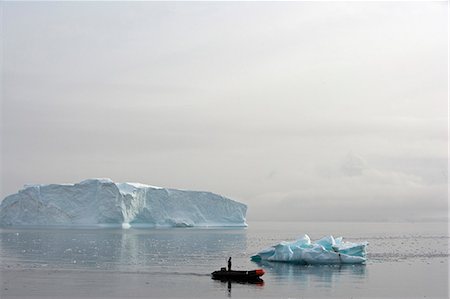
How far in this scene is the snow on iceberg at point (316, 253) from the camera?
31.6 m

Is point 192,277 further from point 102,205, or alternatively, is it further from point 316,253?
point 102,205

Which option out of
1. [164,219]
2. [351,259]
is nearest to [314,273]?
[351,259]

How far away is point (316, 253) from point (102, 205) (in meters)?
46.0

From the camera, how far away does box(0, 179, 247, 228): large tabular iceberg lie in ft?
241

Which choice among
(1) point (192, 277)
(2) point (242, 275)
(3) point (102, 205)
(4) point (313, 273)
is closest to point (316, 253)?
(4) point (313, 273)

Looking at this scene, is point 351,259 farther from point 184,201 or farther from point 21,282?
point 184,201

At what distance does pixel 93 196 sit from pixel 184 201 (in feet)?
44.4

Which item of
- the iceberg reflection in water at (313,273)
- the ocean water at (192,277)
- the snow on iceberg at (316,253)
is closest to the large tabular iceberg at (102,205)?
the ocean water at (192,277)

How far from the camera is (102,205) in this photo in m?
A: 73.4

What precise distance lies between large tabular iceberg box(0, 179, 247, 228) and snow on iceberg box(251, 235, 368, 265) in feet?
137

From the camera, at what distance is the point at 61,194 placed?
7438 cm

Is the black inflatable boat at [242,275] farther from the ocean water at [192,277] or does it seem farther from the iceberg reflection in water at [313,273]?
the iceberg reflection in water at [313,273]

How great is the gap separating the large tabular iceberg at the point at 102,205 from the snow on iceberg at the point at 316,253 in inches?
1642

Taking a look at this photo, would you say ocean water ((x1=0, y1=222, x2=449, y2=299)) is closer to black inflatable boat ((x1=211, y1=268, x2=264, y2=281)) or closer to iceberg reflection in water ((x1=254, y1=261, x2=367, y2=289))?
iceberg reflection in water ((x1=254, y1=261, x2=367, y2=289))
